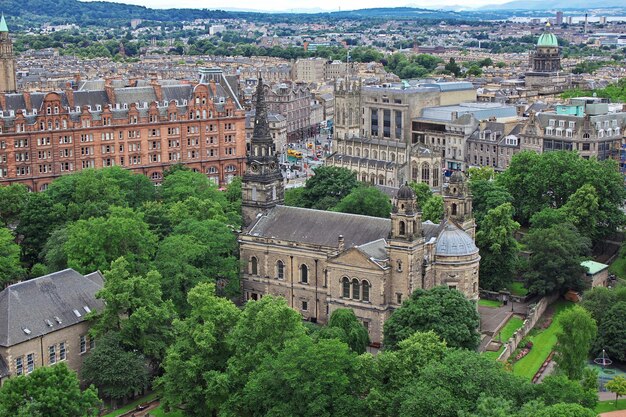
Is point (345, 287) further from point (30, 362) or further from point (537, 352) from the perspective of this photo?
point (30, 362)

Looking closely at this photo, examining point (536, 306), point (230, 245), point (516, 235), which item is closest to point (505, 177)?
point (516, 235)

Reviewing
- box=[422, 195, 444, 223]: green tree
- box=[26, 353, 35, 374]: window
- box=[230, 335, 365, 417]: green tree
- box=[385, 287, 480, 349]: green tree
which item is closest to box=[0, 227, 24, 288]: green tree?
box=[26, 353, 35, 374]: window

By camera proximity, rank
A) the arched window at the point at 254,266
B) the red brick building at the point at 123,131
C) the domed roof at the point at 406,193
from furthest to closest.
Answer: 1. the red brick building at the point at 123,131
2. the arched window at the point at 254,266
3. the domed roof at the point at 406,193

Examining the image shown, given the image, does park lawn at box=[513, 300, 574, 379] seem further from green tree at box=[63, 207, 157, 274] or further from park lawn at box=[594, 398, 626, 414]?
green tree at box=[63, 207, 157, 274]

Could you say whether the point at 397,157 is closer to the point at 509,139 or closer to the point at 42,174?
the point at 509,139

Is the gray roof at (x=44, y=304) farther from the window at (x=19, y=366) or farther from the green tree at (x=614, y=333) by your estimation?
the green tree at (x=614, y=333)

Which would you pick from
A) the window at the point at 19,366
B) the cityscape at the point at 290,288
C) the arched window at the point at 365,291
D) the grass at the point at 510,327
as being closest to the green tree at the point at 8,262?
the cityscape at the point at 290,288
